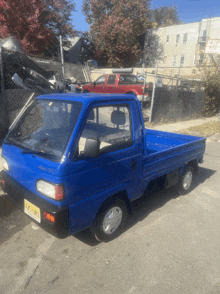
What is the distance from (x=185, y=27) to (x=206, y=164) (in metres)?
34.0

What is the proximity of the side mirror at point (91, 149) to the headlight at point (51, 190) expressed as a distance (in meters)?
0.41

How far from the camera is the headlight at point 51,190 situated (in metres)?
2.22

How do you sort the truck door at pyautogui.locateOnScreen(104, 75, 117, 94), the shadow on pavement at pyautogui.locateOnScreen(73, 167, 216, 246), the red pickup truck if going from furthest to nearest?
the truck door at pyautogui.locateOnScreen(104, 75, 117, 94) → the red pickup truck → the shadow on pavement at pyautogui.locateOnScreen(73, 167, 216, 246)

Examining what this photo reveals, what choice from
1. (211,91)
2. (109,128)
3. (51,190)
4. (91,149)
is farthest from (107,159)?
(211,91)

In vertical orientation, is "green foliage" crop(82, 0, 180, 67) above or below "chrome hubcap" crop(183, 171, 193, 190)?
above

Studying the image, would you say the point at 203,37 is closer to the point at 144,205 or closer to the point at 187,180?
the point at 187,180

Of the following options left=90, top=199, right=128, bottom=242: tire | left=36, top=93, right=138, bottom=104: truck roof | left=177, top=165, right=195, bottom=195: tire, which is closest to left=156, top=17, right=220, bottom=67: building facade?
left=177, top=165, right=195, bottom=195: tire

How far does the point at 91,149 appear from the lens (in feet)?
7.50

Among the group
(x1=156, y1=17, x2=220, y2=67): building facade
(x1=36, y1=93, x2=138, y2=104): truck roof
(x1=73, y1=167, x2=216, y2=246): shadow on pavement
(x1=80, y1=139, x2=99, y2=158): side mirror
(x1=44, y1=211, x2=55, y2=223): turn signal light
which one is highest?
(x1=156, y1=17, x2=220, y2=67): building facade

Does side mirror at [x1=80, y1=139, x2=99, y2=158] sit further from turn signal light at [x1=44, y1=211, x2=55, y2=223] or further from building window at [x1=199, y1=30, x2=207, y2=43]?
building window at [x1=199, y1=30, x2=207, y2=43]

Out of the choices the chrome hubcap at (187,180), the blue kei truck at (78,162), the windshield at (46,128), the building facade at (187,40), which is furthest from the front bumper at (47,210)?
the building facade at (187,40)

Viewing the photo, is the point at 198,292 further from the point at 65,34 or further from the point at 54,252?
the point at 65,34

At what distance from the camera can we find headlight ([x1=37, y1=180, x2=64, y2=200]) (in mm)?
2221

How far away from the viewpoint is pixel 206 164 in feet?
20.6
